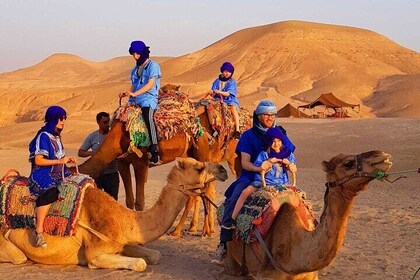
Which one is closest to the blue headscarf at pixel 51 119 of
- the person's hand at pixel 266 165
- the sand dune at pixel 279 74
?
the person's hand at pixel 266 165

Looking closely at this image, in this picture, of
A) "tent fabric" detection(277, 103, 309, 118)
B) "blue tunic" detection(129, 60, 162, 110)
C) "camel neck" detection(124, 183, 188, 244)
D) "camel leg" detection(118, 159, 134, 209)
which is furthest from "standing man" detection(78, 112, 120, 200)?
"tent fabric" detection(277, 103, 309, 118)

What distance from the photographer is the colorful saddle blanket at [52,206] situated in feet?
22.7

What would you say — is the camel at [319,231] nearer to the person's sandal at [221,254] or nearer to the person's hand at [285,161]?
the person's hand at [285,161]

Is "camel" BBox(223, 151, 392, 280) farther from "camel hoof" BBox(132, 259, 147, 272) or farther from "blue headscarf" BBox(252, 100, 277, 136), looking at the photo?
"camel hoof" BBox(132, 259, 147, 272)

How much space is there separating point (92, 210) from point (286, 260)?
97.0 inches

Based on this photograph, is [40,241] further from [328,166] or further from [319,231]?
[328,166]

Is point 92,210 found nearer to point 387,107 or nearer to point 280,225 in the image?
point 280,225

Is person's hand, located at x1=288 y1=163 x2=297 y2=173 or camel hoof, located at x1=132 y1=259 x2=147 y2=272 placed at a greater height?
person's hand, located at x1=288 y1=163 x2=297 y2=173

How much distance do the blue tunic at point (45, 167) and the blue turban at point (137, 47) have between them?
2.55m

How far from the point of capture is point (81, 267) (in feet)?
23.2

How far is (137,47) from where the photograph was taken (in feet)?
30.0

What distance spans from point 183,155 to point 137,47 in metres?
1.80

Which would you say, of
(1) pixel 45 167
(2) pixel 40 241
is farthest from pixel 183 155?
(2) pixel 40 241

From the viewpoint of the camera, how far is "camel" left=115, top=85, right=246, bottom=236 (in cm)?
915
